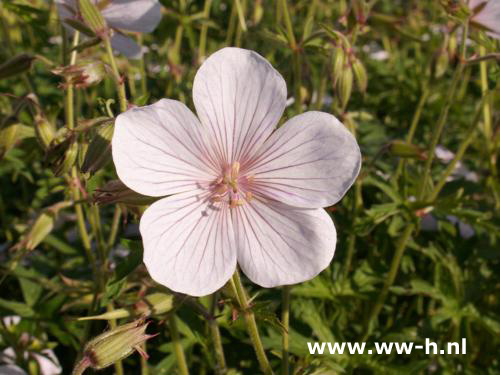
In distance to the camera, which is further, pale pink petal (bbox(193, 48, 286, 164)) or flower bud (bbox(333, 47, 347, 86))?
flower bud (bbox(333, 47, 347, 86))

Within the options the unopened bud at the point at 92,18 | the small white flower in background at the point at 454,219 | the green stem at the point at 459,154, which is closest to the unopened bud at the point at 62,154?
the unopened bud at the point at 92,18

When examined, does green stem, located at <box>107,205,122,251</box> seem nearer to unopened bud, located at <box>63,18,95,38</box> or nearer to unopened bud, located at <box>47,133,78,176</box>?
unopened bud, located at <box>47,133,78,176</box>

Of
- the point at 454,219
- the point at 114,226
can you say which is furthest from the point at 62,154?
the point at 454,219

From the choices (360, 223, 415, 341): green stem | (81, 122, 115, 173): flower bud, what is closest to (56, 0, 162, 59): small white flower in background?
(81, 122, 115, 173): flower bud

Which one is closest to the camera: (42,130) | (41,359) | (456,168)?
(42,130)

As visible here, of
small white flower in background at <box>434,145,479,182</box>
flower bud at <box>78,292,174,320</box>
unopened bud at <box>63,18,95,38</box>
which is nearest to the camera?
flower bud at <box>78,292,174,320</box>

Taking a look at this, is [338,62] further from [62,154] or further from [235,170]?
[62,154]
